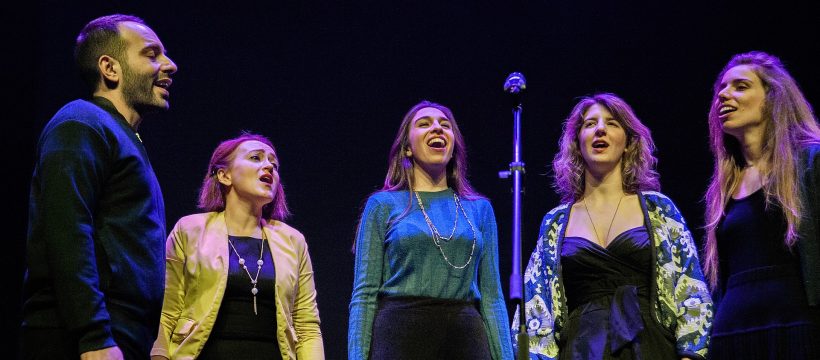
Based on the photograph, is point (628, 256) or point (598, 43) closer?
point (628, 256)

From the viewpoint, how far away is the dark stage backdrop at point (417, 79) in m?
4.55

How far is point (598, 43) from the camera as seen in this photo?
4758mm

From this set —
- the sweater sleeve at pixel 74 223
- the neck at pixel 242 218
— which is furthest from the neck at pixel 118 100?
the neck at pixel 242 218

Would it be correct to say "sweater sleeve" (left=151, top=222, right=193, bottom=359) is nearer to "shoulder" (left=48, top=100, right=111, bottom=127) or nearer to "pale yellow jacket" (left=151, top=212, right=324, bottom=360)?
"pale yellow jacket" (left=151, top=212, right=324, bottom=360)

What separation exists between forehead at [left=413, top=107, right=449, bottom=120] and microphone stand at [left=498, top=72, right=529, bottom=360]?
948mm

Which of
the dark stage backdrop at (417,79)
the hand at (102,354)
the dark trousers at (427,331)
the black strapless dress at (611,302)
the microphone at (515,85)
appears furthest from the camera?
the dark stage backdrop at (417,79)

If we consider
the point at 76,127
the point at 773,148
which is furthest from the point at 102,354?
the point at 773,148

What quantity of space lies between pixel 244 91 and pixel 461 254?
175 centimetres

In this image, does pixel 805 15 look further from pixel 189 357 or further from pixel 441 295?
pixel 189 357

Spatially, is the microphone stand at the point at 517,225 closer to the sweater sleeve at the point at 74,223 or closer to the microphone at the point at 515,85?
the microphone at the point at 515,85

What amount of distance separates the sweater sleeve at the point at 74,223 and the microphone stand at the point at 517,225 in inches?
43.3

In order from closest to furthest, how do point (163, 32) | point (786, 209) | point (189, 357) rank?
point (786, 209) < point (189, 357) < point (163, 32)

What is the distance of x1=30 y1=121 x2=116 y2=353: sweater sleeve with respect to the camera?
2.15 metres

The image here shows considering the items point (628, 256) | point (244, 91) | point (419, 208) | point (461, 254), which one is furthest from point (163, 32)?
point (628, 256)
